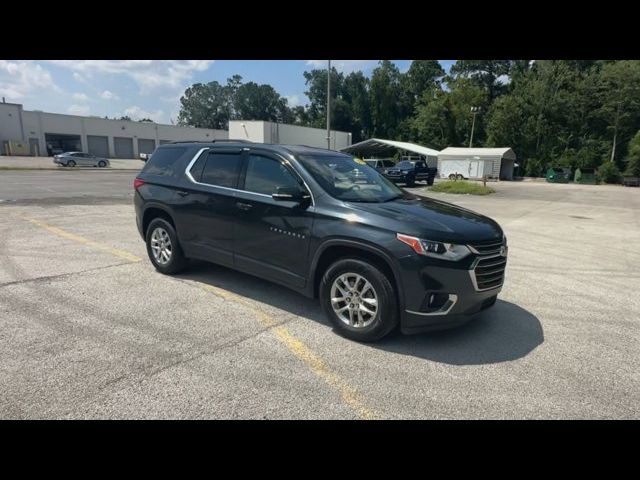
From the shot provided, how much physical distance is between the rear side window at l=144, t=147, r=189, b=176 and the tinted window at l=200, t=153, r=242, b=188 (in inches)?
25.4

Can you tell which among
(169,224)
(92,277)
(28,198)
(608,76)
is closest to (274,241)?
(169,224)

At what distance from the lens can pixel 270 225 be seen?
4336 millimetres

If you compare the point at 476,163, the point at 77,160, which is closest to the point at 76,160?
the point at 77,160

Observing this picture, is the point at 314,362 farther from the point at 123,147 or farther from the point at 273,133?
the point at 123,147

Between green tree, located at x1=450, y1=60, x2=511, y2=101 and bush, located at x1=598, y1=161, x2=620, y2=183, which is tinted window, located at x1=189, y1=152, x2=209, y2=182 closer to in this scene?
bush, located at x1=598, y1=161, x2=620, y2=183

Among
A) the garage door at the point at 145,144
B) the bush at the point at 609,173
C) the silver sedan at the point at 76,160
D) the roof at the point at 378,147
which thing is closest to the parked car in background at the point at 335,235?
the silver sedan at the point at 76,160

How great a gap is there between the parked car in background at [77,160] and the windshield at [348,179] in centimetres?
4244

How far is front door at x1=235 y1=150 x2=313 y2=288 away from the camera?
4.13 metres

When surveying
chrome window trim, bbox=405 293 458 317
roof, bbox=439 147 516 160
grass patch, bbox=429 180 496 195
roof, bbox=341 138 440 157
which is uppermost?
roof, bbox=341 138 440 157

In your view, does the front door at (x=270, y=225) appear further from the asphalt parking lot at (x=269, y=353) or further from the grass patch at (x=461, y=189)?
the grass patch at (x=461, y=189)

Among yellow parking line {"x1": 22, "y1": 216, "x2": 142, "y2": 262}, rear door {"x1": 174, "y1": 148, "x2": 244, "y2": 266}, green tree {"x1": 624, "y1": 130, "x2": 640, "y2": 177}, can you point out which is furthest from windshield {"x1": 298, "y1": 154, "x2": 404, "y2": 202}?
green tree {"x1": 624, "y1": 130, "x2": 640, "y2": 177}

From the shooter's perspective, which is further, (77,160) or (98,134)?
(98,134)

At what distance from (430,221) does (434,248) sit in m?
0.34

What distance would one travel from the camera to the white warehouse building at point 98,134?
45.1 metres
